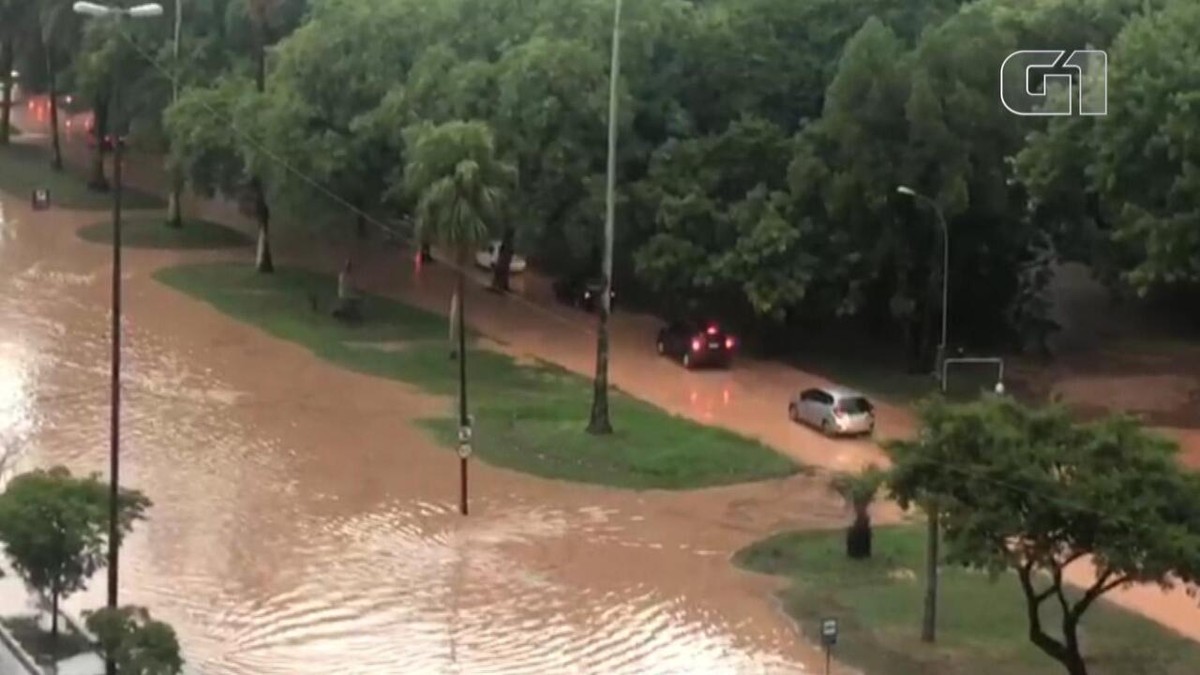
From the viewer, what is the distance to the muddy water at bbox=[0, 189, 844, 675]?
104ft

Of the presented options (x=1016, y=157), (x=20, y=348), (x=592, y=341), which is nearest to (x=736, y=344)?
(x=592, y=341)

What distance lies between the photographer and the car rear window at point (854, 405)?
4522 cm

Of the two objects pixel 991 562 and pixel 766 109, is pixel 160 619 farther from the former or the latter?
pixel 766 109

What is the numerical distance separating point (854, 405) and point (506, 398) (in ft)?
26.3

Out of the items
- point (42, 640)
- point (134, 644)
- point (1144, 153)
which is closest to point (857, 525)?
point (42, 640)

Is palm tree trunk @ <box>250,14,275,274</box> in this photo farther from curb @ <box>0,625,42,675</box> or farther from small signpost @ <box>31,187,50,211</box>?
curb @ <box>0,625,42,675</box>

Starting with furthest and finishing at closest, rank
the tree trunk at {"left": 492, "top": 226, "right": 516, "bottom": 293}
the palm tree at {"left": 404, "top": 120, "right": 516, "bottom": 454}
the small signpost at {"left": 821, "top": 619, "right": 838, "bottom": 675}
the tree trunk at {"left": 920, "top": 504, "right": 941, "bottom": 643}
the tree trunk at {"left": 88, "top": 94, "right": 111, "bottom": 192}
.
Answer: the tree trunk at {"left": 88, "top": 94, "right": 111, "bottom": 192} < the tree trunk at {"left": 492, "top": 226, "right": 516, "bottom": 293} < the palm tree at {"left": 404, "top": 120, "right": 516, "bottom": 454} < the tree trunk at {"left": 920, "top": 504, "right": 941, "bottom": 643} < the small signpost at {"left": 821, "top": 619, "right": 838, "bottom": 675}

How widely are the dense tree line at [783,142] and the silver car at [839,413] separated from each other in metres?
5.38

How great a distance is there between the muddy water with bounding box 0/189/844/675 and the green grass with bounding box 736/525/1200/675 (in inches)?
32.7

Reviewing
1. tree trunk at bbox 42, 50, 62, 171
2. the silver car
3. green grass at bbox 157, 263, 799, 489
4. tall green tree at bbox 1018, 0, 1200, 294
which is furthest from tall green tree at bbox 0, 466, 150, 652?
tree trunk at bbox 42, 50, 62, 171

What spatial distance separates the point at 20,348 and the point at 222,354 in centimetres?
505

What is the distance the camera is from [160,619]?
32.3 metres

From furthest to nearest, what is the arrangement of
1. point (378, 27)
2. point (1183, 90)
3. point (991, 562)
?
point (378, 27) → point (1183, 90) → point (991, 562)

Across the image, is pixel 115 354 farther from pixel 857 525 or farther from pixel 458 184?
pixel 458 184
